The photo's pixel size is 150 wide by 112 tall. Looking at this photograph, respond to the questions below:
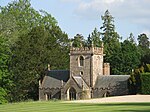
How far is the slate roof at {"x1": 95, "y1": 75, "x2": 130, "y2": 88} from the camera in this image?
66625mm

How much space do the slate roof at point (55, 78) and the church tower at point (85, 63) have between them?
1.77 meters

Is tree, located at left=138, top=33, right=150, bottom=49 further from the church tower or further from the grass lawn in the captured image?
the grass lawn

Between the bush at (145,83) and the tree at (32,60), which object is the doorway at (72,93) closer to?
the tree at (32,60)

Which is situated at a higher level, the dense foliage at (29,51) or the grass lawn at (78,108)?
the dense foliage at (29,51)

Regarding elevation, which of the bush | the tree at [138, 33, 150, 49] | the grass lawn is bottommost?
the grass lawn

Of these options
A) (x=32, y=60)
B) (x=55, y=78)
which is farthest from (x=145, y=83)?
(x=32, y=60)

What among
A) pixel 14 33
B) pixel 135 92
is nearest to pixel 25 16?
pixel 14 33

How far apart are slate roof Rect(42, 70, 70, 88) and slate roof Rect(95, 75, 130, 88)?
486 cm

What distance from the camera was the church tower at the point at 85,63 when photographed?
224 feet

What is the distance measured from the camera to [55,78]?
229 feet

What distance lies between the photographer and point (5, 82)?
193ft

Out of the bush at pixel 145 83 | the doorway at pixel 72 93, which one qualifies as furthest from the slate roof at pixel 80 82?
the bush at pixel 145 83

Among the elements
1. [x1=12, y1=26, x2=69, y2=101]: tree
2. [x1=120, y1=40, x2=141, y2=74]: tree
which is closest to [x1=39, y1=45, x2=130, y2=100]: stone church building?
[x1=12, y1=26, x2=69, y2=101]: tree

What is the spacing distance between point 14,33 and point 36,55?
21.2ft
